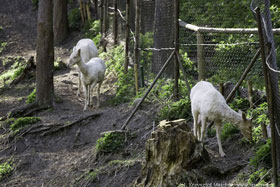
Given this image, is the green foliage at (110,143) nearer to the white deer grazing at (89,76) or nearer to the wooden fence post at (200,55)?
the wooden fence post at (200,55)

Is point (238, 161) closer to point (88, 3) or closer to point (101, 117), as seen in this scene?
point (101, 117)

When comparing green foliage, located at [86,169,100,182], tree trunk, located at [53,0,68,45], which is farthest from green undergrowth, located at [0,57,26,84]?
green foliage, located at [86,169,100,182]

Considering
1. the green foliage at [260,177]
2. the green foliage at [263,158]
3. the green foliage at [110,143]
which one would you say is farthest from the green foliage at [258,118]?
the green foliage at [110,143]

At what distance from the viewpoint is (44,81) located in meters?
12.7

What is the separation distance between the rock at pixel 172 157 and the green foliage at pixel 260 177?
2.39 feet

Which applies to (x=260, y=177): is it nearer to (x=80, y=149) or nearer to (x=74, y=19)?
(x=80, y=149)

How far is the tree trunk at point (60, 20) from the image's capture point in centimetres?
2147

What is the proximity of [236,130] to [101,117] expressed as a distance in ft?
12.8

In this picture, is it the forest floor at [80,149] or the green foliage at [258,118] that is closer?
the green foliage at [258,118]

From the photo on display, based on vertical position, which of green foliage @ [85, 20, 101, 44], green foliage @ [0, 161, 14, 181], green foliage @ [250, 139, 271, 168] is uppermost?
green foliage @ [85, 20, 101, 44]

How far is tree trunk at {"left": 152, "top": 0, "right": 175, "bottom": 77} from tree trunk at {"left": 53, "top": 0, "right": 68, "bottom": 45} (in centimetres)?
Answer: 972

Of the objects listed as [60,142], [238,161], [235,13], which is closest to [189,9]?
[235,13]

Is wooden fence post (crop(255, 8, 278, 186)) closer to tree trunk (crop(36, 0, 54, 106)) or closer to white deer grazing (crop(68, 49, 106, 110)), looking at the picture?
white deer grazing (crop(68, 49, 106, 110))

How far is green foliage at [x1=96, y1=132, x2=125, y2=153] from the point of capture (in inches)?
356
